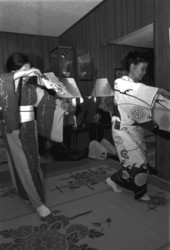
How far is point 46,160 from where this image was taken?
3352mm

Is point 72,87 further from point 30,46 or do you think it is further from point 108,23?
point 30,46

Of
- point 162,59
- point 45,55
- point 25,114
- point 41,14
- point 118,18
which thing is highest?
point 41,14

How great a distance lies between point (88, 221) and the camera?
1.61 meters

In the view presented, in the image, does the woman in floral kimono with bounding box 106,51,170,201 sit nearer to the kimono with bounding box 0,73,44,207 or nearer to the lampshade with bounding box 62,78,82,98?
the kimono with bounding box 0,73,44,207

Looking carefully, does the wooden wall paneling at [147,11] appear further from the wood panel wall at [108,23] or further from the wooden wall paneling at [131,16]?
the wooden wall paneling at [131,16]

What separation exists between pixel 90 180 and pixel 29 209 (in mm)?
793

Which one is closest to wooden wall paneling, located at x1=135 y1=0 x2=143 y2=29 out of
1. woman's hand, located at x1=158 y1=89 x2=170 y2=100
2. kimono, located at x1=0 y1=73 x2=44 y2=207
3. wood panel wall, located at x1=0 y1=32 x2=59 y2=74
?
woman's hand, located at x1=158 y1=89 x2=170 y2=100

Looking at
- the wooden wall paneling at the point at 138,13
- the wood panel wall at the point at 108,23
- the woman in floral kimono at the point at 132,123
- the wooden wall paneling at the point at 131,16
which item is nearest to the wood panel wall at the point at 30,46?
the wood panel wall at the point at 108,23

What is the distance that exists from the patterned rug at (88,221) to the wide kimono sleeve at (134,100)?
755mm

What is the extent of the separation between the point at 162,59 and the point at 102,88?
1.13 m

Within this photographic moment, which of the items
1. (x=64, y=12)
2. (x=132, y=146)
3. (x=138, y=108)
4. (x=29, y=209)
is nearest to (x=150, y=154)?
(x=132, y=146)

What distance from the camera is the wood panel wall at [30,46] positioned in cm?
371

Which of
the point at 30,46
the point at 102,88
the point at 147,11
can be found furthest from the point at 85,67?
the point at 147,11

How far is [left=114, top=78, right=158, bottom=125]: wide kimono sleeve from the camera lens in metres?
1.66
